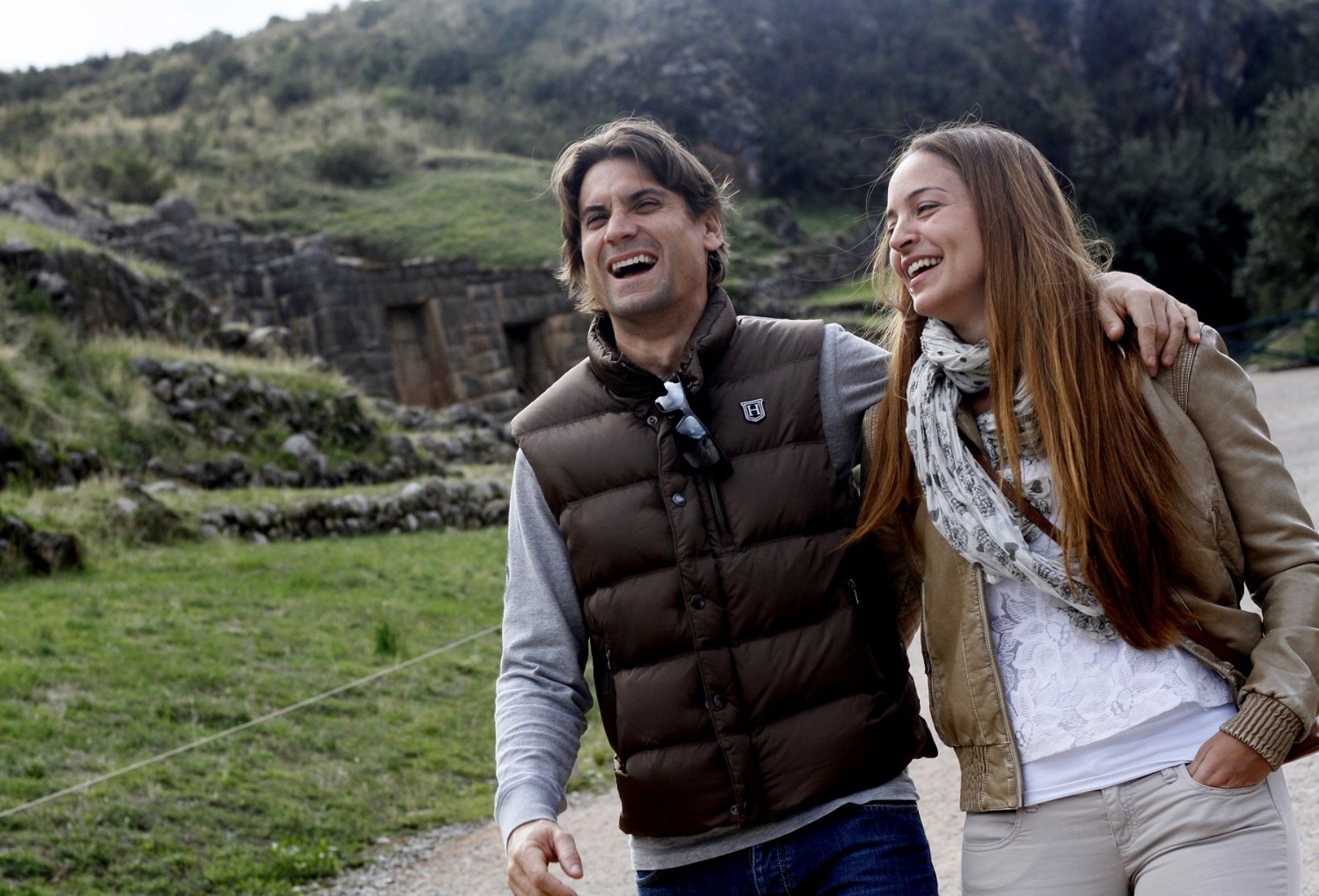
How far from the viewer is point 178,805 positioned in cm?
625

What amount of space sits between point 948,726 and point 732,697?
41 cm

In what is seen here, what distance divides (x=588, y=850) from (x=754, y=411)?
152 inches

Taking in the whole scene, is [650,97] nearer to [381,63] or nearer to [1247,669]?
[381,63]

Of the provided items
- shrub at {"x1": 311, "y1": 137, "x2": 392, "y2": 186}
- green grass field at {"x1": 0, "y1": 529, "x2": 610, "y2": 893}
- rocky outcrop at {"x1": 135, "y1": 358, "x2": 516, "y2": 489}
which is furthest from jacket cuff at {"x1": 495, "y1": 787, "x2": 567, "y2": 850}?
shrub at {"x1": 311, "y1": 137, "x2": 392, "y2": 186}

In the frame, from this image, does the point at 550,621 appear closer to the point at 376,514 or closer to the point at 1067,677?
the point at 1067,677

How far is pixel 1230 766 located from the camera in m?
2.27

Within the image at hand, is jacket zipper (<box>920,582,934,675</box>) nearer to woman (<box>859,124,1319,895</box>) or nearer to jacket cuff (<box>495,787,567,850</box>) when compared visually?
woman (<box>859,124,1319,895</box>)

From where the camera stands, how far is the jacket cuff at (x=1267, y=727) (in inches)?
89.5

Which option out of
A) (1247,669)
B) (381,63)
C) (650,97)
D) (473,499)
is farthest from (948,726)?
(381,63)

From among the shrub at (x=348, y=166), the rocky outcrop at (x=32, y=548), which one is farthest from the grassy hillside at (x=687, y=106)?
the rocky outcrop at (x=32, y=548)

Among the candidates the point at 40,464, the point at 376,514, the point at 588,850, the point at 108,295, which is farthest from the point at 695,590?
the point at 108,295

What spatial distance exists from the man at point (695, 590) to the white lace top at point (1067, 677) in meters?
0.30

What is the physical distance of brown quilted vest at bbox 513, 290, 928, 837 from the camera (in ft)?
8.81

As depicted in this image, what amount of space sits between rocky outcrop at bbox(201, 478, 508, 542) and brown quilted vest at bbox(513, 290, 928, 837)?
31.1 feet
